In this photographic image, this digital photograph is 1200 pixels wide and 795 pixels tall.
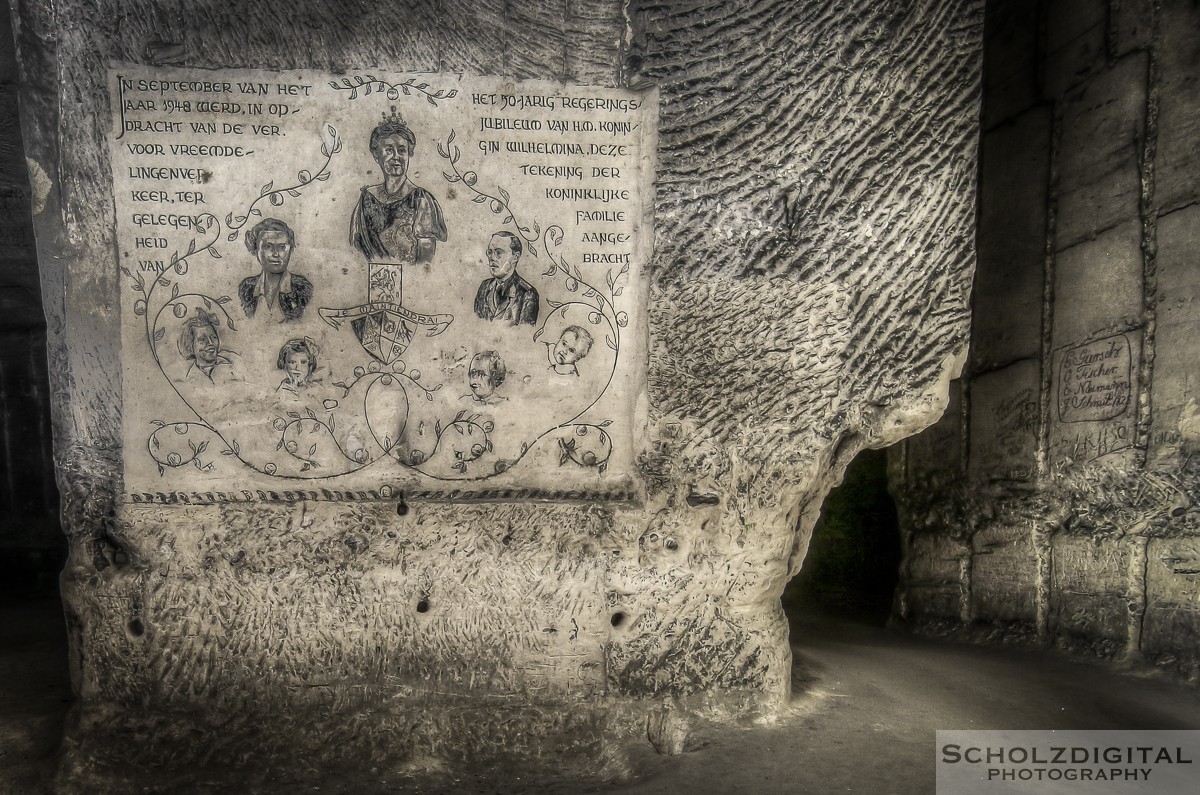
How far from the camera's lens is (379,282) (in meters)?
2.36

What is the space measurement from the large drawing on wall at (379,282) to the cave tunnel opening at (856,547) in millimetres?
2731

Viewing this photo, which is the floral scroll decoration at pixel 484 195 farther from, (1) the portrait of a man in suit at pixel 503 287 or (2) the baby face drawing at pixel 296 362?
(2) the baby face drawing at pixel 296 362

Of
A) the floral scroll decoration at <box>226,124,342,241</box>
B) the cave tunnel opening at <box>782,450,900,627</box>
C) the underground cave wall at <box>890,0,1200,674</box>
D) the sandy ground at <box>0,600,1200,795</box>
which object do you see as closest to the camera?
the sandy ground at <box>0,600,1200,795</box>

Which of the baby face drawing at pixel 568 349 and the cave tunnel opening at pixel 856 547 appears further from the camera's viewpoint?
the cave tunnel opening at pixel 856 547

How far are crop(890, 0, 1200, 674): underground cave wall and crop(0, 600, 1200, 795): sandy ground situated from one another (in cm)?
35

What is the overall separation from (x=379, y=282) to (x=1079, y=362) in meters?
2.79

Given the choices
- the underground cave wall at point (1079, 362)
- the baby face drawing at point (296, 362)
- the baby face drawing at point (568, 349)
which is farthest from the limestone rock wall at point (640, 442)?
the underground cave wall at point (1079, 362)

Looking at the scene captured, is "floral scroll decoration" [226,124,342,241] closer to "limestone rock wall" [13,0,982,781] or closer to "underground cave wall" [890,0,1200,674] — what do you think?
"limestone rock wall" [13,0,982,781]

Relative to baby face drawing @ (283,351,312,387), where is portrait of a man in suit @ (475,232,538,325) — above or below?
above

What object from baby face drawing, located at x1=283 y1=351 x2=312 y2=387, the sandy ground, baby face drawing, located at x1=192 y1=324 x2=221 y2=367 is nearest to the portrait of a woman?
baby face drawing, located at x1=283 y1=351 x2=312 y2=387

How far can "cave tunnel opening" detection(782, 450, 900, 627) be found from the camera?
4.70m

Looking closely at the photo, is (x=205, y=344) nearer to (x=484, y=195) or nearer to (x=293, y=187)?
(x=293, y=187)

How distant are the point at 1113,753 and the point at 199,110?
319 centimetres

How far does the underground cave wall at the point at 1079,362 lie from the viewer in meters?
2.99
